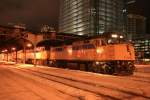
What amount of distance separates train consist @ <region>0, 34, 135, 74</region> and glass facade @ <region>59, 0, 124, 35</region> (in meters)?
97.2

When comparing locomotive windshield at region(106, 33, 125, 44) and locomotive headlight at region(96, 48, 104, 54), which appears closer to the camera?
locomotive windshield at region(106, 33, 125, 44)

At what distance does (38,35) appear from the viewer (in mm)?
49656

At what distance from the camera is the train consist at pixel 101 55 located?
21750 millimetres

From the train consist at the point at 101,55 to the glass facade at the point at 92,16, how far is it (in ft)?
319

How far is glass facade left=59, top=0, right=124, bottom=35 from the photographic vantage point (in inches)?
5098

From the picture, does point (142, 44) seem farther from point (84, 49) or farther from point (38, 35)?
point (84, 49)

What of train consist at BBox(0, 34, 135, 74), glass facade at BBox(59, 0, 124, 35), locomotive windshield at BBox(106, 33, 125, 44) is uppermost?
glass facade at BBox(59, 0, 124, 35)

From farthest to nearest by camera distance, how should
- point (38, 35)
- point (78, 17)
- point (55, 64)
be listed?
1. point (78, 17)
2. point (38, 35)
3. point (55, 64)

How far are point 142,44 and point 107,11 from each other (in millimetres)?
40323

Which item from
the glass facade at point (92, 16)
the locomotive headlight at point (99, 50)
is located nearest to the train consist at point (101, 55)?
the locomotive headlight at point (99, 50)

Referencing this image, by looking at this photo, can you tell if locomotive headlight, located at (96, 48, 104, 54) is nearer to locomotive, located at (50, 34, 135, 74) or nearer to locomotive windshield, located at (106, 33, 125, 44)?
locomotive, located at (50, 34, 135, 74)

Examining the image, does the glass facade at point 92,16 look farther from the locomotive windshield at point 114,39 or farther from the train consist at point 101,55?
the locomotive windshield at point 114,39

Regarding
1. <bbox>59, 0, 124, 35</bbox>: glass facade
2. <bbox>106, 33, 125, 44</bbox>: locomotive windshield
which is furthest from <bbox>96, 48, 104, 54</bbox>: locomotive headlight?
<bbox>59, 0, 124, 35</bbox>: glass facade

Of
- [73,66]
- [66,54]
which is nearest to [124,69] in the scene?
[73,66]
